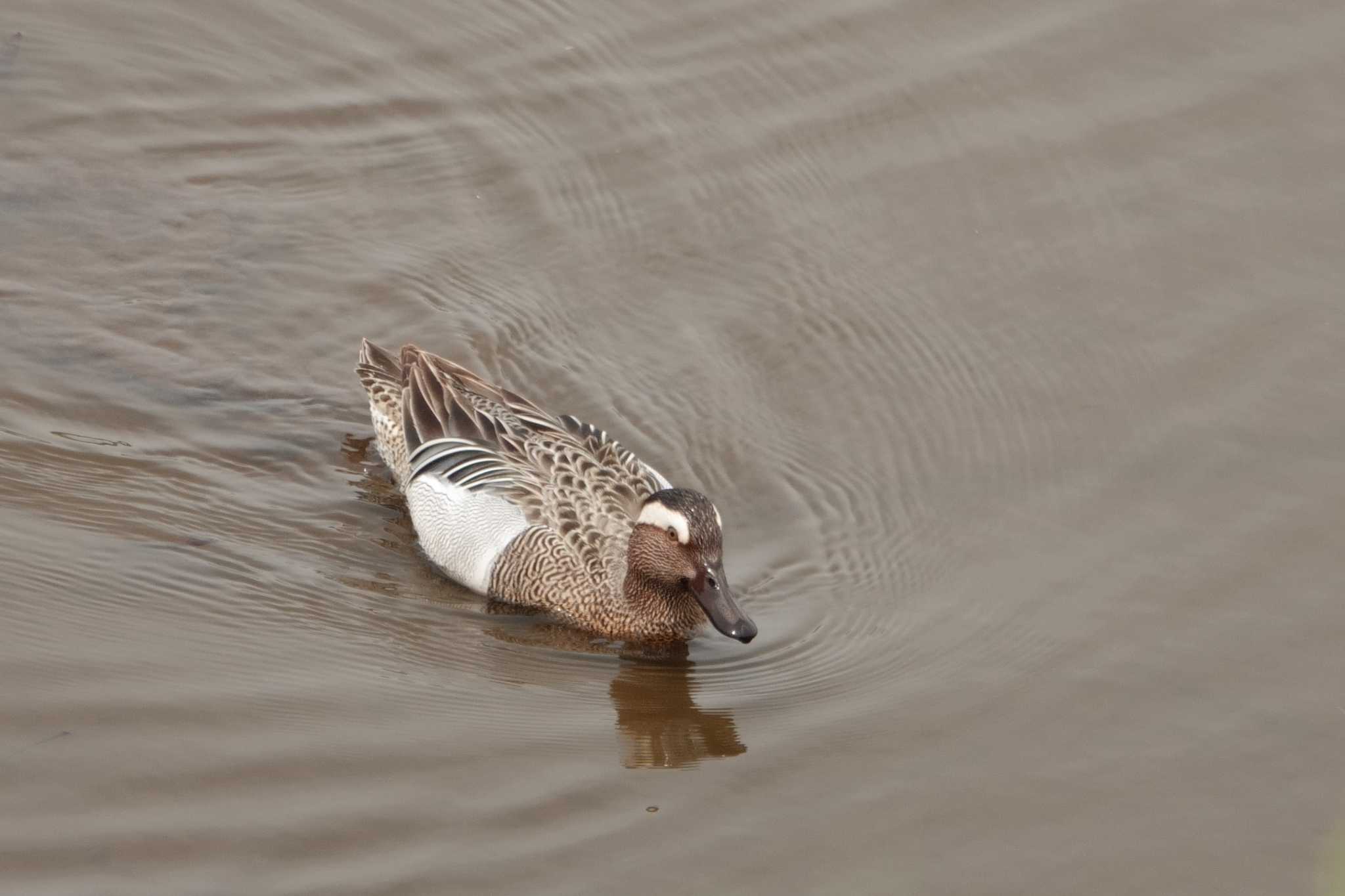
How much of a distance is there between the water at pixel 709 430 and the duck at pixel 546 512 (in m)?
0.20

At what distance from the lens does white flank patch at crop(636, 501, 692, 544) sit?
8203 millimetres

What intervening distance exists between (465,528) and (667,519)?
3.73 feet

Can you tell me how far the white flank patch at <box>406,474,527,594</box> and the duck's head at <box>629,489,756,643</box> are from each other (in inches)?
34.4

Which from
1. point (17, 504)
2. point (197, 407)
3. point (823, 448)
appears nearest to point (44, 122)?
point (197, 407)

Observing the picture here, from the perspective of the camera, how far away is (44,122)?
12109 mm

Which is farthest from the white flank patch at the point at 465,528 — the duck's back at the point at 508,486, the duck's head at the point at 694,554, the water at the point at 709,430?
the duck's head at the point at 694,554

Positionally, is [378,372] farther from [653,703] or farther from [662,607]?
[653,703]

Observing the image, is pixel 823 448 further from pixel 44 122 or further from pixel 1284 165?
pixel 44 122

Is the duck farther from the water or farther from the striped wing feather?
the water

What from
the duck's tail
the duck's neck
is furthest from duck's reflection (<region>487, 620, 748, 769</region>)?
the duck's tail

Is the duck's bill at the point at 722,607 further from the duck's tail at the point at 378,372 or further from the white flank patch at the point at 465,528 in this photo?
the duck's tail at the point at 378,372

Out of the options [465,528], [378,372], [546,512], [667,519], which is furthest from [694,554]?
[378,372]

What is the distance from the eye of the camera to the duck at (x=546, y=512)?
832 cm

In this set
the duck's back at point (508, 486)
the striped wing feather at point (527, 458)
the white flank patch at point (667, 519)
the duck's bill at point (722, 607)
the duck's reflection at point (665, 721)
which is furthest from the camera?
the striped wing feather at point (527, 458)
